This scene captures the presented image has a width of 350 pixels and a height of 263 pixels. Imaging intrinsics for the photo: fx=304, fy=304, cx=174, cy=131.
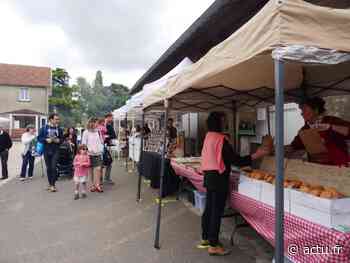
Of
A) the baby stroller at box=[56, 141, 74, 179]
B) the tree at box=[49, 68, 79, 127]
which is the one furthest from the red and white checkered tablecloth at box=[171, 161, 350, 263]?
the tree at box=[49, 68, 79, 127]

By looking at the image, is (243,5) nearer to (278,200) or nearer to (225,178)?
(225,178)

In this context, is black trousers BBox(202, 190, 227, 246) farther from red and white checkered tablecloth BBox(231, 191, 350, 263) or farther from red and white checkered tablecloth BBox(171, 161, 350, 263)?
red and white checkered tablecloth BBox(231, 191, 350, 263)

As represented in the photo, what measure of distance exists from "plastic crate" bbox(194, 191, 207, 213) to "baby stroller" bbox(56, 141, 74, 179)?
531cm

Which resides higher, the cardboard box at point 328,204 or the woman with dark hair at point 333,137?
the woman with dark hair at point 333,137

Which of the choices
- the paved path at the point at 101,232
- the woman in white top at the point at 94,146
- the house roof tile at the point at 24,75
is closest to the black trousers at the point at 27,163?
the paved path at the point at 101,232

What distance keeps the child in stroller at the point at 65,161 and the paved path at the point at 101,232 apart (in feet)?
7.82

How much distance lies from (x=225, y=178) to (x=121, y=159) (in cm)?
1263

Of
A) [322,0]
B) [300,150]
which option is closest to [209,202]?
[300,150]

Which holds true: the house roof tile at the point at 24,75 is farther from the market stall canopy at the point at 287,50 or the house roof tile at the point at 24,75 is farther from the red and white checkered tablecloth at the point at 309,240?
the red and white checkered tablecloth at the point at 309,240

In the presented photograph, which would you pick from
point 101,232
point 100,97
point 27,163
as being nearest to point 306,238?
point 101,232

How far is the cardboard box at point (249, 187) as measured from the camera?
3107mm

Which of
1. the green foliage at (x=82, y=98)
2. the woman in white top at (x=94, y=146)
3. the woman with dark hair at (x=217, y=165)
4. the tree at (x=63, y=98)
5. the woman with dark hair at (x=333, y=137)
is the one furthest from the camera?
the green foliage at (x=82, y=98)

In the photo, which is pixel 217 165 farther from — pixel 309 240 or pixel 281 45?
pixel 281 45

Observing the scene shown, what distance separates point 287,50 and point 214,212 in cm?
229
